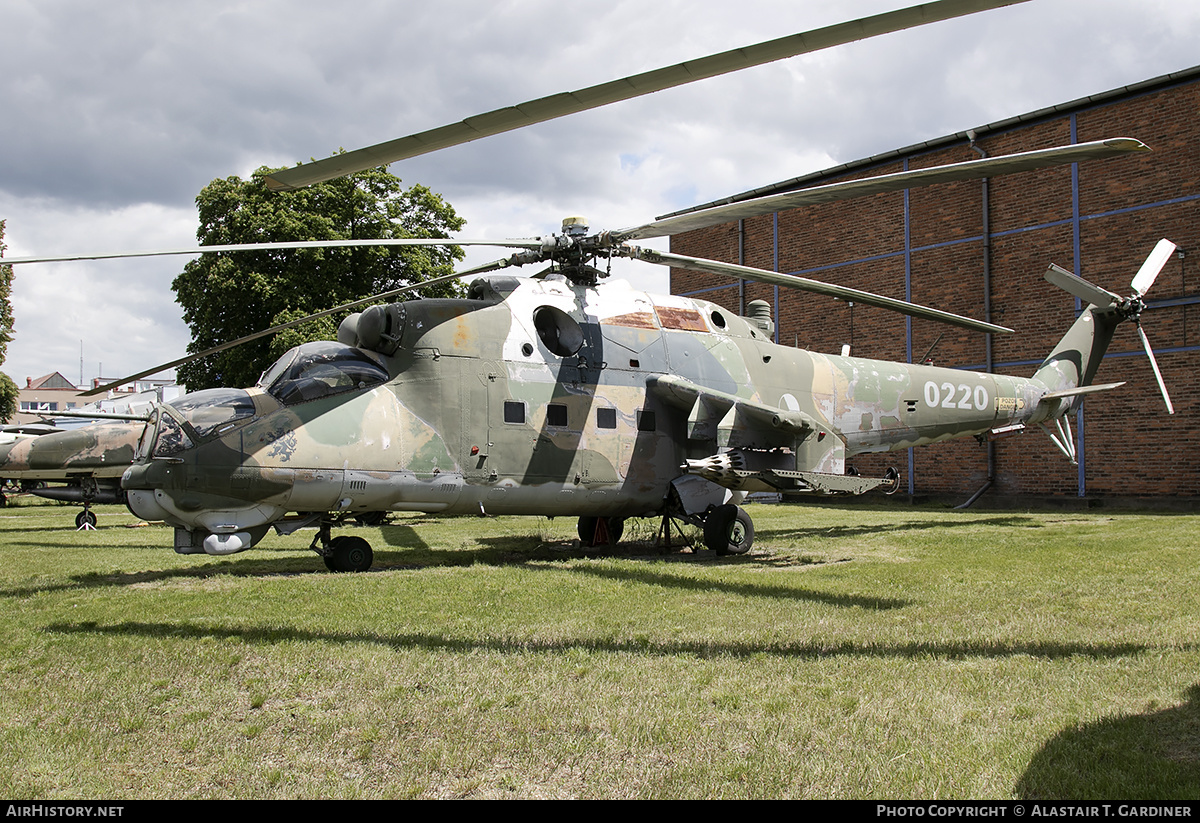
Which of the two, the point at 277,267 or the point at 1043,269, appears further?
the point at 277,267

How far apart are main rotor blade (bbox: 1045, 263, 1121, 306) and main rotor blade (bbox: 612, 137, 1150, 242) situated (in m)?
7.62

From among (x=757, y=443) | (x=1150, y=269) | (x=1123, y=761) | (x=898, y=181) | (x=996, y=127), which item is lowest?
(x=1123, y=761)

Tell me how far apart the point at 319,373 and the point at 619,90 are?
5403 mm

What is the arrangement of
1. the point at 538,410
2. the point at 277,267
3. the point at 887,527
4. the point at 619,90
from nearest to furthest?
1. the point at 619,90
2. the point at 538,410
3. the point at 887,527
4. the point at 277,267

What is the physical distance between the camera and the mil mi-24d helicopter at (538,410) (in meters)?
8.69

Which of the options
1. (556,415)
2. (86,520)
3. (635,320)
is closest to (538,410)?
(556,415)

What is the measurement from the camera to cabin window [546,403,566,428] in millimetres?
10758

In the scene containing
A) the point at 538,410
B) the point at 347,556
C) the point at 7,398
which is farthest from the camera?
the point at 7,398

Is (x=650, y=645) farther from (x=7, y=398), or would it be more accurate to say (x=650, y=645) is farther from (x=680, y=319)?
(x=7, y=398)

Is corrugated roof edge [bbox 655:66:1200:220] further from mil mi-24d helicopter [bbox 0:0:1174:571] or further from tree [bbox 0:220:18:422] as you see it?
tree [bbox 0:220:18:422]

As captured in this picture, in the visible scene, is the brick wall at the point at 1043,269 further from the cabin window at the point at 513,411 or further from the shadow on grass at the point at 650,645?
the shadow on grass at the point at 650,645

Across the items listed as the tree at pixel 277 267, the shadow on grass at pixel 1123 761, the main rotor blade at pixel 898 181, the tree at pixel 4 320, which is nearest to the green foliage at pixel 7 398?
the tree at pixel 4 320

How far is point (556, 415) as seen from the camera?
10812 millimetres
